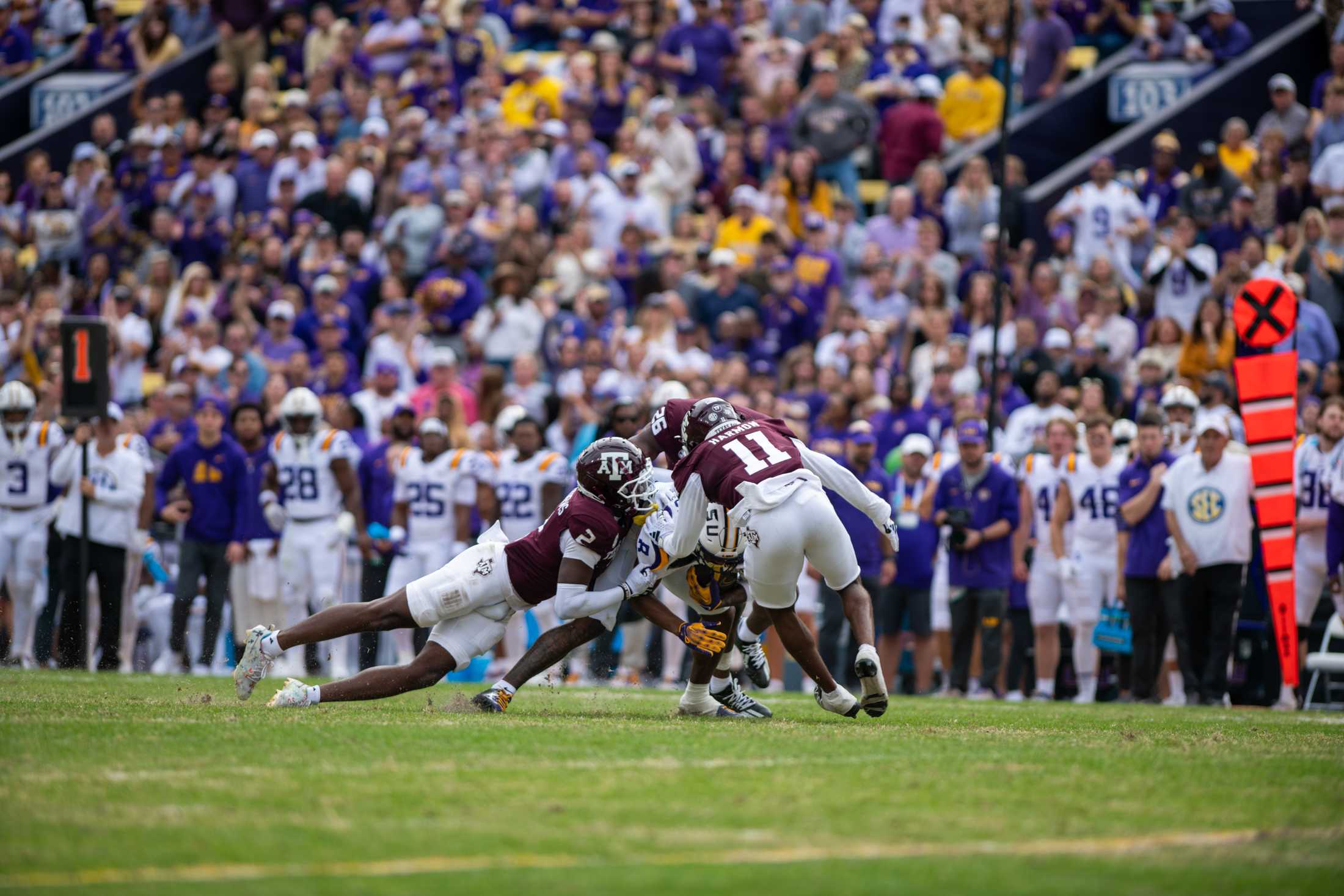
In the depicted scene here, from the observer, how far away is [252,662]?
898 centimetres

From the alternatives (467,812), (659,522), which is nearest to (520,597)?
(659,522)

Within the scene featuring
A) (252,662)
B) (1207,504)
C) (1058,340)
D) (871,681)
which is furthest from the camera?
(1058,340)

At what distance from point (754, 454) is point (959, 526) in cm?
542

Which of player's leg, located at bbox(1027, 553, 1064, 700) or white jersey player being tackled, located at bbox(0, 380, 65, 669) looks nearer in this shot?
player's leg, located at bbox(1027, 553, 1064, 700)

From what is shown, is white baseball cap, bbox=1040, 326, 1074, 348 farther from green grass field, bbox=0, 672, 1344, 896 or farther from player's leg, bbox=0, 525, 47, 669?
player's leg, bbox=0, 525, 47, 669

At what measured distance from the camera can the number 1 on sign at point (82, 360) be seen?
14.4 meters

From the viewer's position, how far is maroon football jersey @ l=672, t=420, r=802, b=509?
8766 mm

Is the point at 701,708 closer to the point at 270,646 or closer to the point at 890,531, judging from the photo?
the point at 890,531

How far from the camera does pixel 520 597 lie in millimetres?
9180

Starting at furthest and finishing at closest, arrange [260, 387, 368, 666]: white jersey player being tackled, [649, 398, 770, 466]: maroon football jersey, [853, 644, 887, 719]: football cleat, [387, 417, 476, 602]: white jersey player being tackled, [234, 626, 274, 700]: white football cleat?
1. [387, 417, 476, 602]: white jersey player being tackled
2. [260, 387, 368, 666]: white jersey player being tackled
3. [649, 398, 770, 466]: maroon football jersey
4. [234, 626, 274, 700]: white football cleat
5. [853, 644, 887, 719]: football cleat

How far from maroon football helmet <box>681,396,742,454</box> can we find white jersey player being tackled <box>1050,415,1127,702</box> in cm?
543

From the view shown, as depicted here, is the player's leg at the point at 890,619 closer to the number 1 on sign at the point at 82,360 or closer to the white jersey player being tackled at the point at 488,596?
the white jersey player being tackled at the point at 488,596

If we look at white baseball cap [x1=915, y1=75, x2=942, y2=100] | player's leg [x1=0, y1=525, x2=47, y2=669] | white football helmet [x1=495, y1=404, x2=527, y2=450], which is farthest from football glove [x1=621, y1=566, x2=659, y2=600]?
white baseball cap [x1=915, y1=75, x2=942, y2=100]

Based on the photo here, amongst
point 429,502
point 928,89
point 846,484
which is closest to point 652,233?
point 928,89
